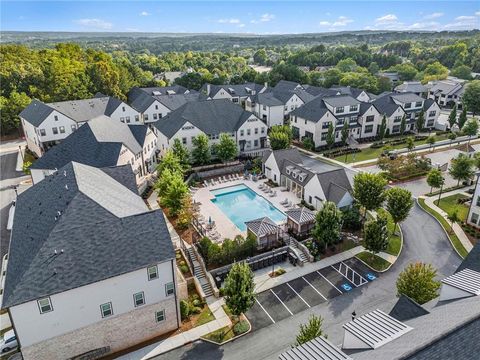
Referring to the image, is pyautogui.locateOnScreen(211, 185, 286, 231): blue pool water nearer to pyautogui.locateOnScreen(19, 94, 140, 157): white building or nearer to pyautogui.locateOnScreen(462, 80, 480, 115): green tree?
pyautogui.locateOnScreen(19, 94, 140, 157): white building

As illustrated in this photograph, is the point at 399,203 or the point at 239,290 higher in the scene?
the point at 399,203

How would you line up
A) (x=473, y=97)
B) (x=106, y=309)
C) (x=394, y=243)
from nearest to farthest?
(x=106, y=309), (x=394, y=243), (x=473, y=97)

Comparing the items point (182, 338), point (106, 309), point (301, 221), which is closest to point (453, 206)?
point (301, 221)

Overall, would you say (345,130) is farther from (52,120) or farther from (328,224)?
(52,120)

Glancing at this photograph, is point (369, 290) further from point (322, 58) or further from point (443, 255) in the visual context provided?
point (322, 58)

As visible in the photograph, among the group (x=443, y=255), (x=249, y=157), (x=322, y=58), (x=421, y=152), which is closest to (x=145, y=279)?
(x=443, y=255)

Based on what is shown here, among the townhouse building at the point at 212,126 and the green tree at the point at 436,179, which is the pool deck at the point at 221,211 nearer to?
the townhouse building at the point at 212,126

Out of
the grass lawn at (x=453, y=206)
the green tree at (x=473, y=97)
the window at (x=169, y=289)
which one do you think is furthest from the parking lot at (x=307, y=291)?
the green tree at (x=473, y=97)
